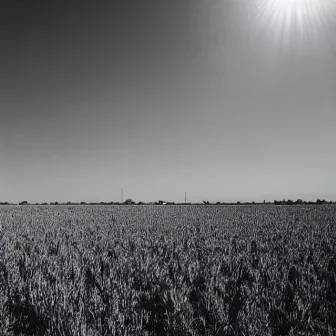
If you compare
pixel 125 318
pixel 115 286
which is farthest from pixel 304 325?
pixel 115 286

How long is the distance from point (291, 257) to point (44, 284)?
399cm

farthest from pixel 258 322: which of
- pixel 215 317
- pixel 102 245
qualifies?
pixel 102 245

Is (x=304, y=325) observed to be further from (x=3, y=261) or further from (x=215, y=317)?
(x=3, y=261)

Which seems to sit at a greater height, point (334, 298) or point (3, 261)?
point (3, 261)

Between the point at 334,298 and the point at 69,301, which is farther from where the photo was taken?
the point at 334,298

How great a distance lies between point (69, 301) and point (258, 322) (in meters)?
1.78

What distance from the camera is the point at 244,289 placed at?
138 inches

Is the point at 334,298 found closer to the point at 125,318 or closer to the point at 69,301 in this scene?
the point at 125,318

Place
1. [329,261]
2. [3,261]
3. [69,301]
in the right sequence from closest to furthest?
[69,301] → [3,261] → [329,261]

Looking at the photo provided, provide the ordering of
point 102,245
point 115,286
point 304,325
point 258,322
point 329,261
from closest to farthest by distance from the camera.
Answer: point 258,322 < point 304,325 < point 115,286 < point 329,261 < point 102,245

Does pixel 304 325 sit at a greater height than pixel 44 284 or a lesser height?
lesser

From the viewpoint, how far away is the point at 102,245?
20.5ft

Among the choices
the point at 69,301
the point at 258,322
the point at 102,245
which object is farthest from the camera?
the point at 102,245

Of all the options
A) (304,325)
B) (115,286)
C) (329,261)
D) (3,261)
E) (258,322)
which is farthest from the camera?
(329,261)
